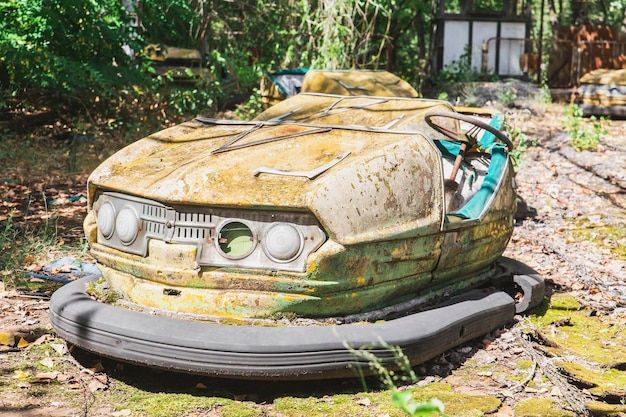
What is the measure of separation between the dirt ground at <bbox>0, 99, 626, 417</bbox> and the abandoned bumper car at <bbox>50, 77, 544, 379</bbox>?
19 cm

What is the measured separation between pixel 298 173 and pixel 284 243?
361mm

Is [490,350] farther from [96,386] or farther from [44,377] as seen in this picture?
[44,377]

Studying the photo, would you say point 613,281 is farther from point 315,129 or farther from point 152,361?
point 152,361

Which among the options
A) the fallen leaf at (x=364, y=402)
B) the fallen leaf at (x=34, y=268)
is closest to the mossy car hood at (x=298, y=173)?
the fallen leaf at (x=364, y=402)

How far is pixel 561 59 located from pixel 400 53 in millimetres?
7200

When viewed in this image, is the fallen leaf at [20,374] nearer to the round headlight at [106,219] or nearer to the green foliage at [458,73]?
the round headlight at [106,219]

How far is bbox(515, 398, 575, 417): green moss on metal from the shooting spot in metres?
3.34

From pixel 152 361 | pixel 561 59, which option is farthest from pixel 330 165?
→ pixel 561 59

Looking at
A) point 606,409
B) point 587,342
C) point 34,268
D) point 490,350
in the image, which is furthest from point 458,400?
point 34,268

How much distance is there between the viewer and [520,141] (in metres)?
8.62

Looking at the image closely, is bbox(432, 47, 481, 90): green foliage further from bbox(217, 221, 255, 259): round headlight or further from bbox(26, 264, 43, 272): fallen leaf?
bbox(217, 221, 255, 259): round headlight

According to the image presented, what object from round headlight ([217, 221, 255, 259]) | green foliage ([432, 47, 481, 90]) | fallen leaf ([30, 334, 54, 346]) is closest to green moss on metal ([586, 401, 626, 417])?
round headlight ([217, 221, 255, 259])

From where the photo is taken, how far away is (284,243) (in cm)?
344

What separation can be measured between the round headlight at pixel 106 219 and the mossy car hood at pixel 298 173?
0.31ft
